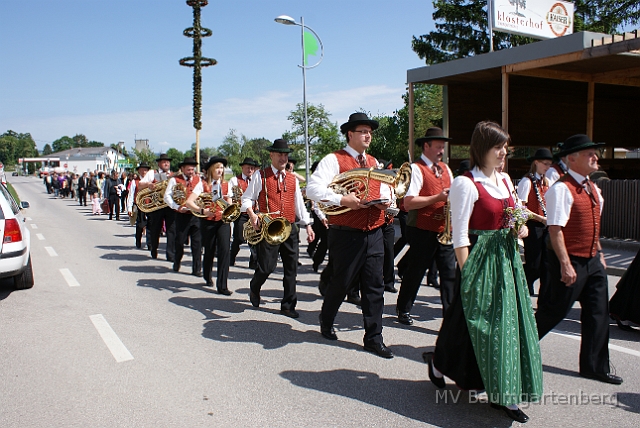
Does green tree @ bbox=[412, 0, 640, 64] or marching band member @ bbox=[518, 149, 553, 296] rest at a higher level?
green tree @ bbox=[412, 0, 640, 64]

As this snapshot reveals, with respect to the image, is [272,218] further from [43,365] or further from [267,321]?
[43,365]

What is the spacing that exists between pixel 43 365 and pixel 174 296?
108 inches

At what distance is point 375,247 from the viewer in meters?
5.01

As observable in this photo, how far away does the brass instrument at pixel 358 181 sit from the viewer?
187 inches

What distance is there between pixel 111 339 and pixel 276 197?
2.30 meters

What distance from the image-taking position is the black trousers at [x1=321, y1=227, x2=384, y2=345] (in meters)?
4.89

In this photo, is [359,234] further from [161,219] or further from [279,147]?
[161,219]

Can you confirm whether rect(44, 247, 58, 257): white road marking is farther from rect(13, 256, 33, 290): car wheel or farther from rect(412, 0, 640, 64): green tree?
rect(412, 0, 640, 64): green tree

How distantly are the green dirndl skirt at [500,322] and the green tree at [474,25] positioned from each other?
103 feet

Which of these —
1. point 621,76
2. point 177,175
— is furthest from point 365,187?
point 621,76

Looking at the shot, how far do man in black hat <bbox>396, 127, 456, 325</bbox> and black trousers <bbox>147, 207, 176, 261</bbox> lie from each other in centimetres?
585

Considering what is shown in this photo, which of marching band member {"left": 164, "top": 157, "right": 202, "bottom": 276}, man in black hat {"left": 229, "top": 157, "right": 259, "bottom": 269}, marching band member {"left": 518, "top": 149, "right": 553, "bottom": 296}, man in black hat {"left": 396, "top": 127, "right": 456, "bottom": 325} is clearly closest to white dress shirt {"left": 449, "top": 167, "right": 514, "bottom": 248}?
man in black hat {"left": 396, "top": 127, "right": 456, "bottom": 325}

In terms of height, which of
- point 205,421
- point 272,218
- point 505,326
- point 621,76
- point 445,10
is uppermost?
point 445,10

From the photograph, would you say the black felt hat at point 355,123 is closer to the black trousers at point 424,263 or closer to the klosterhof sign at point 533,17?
the black trousers at point 424,263
